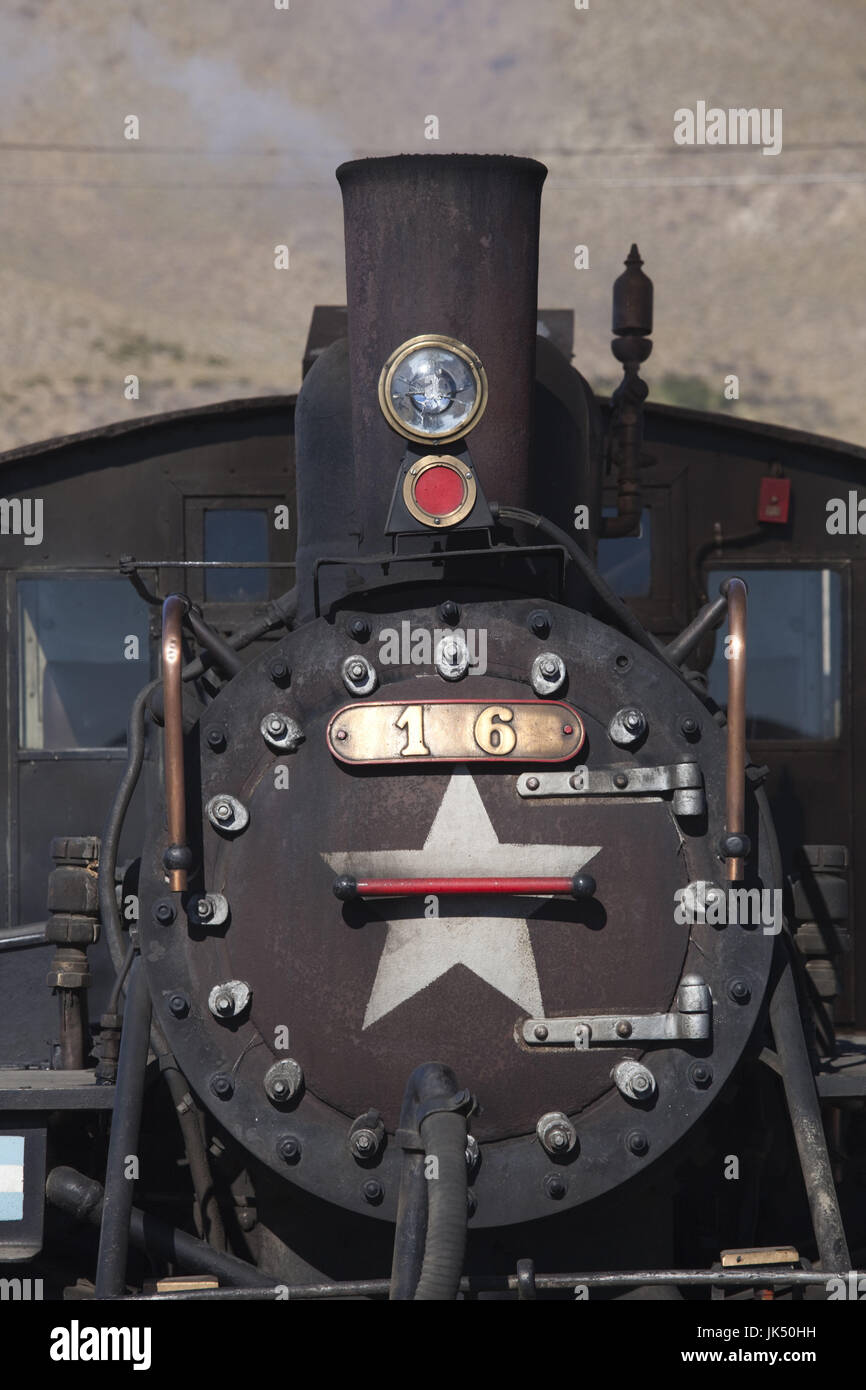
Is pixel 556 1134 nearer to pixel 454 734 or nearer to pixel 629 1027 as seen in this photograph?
pixel 629 1027

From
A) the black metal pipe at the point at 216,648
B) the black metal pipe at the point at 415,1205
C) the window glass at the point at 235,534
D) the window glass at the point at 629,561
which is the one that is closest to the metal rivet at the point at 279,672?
the black metal pipe at the point at 216,648

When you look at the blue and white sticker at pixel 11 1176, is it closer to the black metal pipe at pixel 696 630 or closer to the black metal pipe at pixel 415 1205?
the black metal pipe at pixel 415 1205

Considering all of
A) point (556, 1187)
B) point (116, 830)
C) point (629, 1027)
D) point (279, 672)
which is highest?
point (279, 672)

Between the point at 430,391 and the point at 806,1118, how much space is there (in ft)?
5.60

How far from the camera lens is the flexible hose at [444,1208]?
273 centimetres

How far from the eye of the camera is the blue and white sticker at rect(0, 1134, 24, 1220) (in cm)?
362

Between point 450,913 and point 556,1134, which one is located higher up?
point 450,913

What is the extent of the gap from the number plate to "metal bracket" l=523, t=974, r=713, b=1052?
546 millimetres

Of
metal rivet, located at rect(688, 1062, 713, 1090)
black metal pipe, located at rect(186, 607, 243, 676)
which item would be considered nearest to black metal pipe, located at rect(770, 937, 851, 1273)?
metal rivet, located at rect(688, 1062, 713, 1090)

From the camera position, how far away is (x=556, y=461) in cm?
408

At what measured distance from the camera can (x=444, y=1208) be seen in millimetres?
2820

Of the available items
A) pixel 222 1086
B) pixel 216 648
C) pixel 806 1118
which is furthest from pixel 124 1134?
pixel 806 1118

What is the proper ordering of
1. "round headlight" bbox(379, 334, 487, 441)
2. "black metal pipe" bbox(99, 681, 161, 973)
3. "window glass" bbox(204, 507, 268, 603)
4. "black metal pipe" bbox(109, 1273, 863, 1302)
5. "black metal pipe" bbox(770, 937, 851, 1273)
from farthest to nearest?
1. "window glass" bbox(204, 507, 268, 603)
2. "black metal pipe" bbox(99, 681, 161, 973)
3. "round headlight" bbox(379, 334, 487, 441)
4. "black metal pipe" bbox(770, 937, 851, 1273)
5. "black metal pipe" bbox(109, 1273, 863, 1302)

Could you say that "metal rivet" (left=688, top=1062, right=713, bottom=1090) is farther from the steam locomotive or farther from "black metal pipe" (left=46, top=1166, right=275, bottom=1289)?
"black metal pipe" (left=46, top=1166, right=275, bottom=1289)
